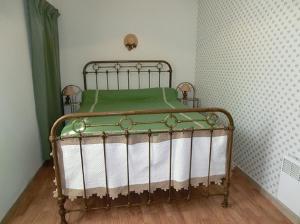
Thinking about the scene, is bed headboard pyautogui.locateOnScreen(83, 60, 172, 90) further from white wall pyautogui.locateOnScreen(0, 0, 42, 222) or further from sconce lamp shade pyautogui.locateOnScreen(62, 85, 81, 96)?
white wall pyautogui.locateOnScreen(0, 0, 42, 222)

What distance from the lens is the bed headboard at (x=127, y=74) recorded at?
3410mm

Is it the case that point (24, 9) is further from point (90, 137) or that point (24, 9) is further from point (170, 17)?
point (170, 17)

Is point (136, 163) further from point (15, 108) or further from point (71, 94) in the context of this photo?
point (71, 94)

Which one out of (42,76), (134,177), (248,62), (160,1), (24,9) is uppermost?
(160,1)

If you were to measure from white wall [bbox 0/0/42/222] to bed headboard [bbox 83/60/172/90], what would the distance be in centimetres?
115

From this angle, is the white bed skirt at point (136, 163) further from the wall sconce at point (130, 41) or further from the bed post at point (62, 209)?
the wall sconce at point (130, 41)

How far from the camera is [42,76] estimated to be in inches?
94.1

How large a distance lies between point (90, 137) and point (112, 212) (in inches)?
27.8

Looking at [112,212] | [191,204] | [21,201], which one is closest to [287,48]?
[191,204]

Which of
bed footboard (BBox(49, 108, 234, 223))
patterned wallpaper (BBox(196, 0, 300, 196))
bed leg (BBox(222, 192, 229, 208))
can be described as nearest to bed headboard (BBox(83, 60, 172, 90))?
patterned wallpaper (BBox(196, 0, 300, 196))

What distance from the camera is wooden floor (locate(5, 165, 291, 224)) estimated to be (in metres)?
1.85

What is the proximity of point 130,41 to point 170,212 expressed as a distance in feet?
7.61

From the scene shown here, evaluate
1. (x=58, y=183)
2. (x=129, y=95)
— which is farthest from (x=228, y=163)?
(x=129, y=95)

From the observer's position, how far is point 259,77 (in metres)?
2.16
